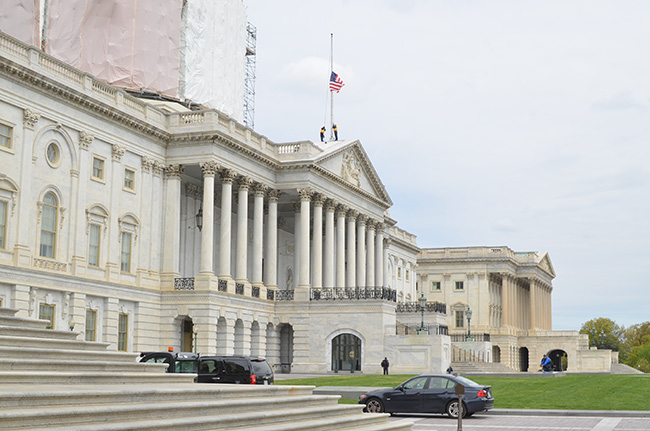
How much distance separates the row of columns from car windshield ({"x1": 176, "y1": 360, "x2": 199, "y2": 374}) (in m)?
26.5

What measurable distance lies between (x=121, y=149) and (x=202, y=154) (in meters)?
6.35

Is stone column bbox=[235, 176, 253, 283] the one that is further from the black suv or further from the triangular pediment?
the black suv

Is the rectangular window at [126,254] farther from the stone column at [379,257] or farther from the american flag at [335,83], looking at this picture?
the stone column at [379,257]

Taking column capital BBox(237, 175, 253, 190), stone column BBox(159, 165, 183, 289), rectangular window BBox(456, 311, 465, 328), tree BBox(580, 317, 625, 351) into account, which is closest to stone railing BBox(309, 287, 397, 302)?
column capital BBox(237, 175, 253, 190)

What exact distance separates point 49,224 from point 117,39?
67.4 ft

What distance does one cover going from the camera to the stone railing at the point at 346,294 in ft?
214

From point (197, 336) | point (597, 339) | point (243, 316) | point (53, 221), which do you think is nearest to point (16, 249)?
point (53, 221)

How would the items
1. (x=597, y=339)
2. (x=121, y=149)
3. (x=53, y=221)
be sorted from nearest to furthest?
(x=53, y=221), (x=121, y=149), (x=597, y=339)

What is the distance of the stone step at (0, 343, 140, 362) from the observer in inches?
681

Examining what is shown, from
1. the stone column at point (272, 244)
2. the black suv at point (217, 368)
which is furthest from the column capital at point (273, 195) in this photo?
the black suv at point (217, 368)

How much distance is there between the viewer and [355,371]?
208ft

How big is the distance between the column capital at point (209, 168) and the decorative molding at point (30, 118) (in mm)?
13858

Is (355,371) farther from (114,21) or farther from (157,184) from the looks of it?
(114,21)

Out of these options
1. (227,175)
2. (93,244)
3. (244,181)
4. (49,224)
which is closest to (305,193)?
(244,181)
